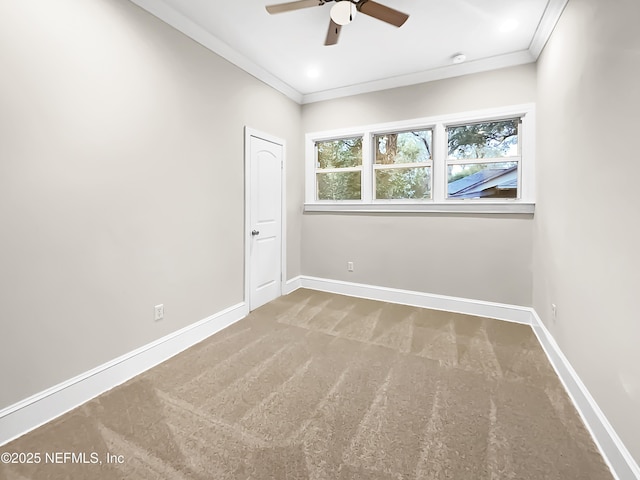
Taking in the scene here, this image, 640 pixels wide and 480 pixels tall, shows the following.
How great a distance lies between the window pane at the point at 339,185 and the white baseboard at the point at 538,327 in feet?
3.99

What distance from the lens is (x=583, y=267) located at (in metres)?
1.81

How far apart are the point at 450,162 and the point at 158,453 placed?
144 inches

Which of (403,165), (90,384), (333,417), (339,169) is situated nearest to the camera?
(333,417)

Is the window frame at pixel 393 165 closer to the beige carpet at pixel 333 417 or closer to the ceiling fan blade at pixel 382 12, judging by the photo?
the ceiling fan blade at pixel 382 12

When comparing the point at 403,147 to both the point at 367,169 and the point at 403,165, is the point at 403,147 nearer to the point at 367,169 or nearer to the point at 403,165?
the point at 403,165

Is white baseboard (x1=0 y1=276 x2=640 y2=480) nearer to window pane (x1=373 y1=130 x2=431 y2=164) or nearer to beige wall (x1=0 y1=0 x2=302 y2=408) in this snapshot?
beige wall (x1=0 y1=0 x2=302 y2=408)

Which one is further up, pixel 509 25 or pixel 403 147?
pixel 509 25

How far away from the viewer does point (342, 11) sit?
6.79ft

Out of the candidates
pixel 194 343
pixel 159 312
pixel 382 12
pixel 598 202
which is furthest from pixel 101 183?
pixel 598 202

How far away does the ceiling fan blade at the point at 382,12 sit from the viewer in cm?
202

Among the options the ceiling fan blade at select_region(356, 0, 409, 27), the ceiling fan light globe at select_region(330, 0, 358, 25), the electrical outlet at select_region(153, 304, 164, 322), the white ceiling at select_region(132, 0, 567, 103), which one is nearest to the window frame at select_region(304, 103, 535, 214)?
the white ceiling at select_region(132, 0, 567, 103)

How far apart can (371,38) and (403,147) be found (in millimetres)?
1365

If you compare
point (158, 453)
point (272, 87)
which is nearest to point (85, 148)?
point (158, 453)

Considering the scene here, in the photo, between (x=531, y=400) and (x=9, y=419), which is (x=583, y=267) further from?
(x=9, y=419)
